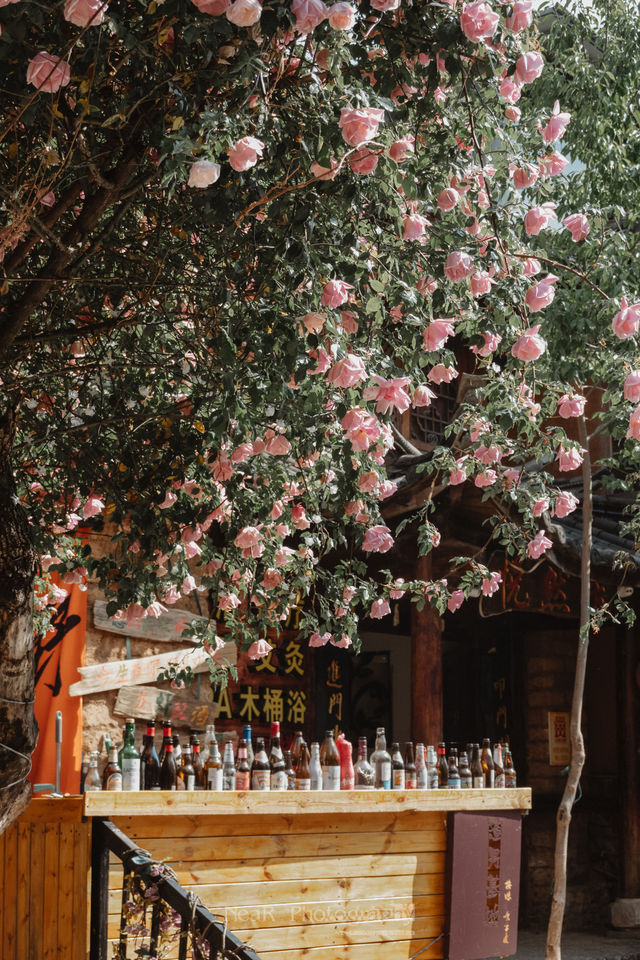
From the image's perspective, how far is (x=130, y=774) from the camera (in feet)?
18.6

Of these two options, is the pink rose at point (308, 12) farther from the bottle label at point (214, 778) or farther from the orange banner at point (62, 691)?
the orange banner at point (62, 691)

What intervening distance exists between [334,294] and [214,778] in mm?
3497

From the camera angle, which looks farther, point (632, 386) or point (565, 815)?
point (565, 815)

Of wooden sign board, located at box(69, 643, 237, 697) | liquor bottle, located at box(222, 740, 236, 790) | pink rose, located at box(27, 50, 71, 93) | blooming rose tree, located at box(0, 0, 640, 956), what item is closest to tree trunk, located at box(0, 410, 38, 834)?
blooming rose tree, located at box(0, 0, 640, 956)

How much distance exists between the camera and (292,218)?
321cm

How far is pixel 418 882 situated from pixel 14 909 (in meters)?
2.41

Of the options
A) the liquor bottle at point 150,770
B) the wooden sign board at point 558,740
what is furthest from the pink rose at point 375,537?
the wooden sign board at point 558,740

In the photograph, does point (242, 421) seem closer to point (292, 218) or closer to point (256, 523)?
point (292, 218)

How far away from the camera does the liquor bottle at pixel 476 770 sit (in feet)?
23.9

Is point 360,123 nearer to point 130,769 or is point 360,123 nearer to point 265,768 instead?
point 130,769

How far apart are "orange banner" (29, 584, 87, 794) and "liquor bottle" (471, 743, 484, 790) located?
2.82 meters

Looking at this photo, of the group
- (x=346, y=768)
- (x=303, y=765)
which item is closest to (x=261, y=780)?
(x=303, y=765)

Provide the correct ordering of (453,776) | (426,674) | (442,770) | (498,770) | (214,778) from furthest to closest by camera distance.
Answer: (426,674)
(498,770)
(442,770)
(453,776)
(214,778)

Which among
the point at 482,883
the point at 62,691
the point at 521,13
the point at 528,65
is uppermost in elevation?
the point at 521,13
